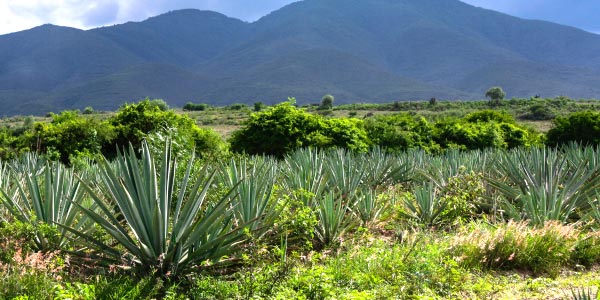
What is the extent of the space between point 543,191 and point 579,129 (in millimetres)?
20532

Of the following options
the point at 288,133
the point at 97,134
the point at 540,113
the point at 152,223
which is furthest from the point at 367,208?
the point at 540,113

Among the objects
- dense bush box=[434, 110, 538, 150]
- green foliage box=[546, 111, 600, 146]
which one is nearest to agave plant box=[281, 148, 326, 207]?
dense bush box=[434, 110, 538, 150]

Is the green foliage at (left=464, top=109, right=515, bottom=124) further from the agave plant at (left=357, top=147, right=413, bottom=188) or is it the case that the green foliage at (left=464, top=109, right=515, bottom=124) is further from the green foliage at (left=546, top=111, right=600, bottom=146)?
the agave plant at (left=357, top=147, right=413, bottom=188)

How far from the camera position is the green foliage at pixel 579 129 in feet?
77.8

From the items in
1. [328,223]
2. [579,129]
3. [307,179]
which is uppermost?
[307,179]

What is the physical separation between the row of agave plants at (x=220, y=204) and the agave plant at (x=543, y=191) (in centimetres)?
2

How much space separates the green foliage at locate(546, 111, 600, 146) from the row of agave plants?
1643 cm

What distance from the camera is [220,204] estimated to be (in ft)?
13.1

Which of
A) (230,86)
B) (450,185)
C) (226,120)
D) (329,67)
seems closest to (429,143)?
(450,185)

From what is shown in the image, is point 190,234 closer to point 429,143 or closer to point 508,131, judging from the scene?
point 429,143

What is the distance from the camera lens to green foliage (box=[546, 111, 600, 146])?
23719 mm

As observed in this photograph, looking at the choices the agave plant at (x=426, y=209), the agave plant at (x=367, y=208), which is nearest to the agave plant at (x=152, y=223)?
the agave plant at (x=367, y=208)

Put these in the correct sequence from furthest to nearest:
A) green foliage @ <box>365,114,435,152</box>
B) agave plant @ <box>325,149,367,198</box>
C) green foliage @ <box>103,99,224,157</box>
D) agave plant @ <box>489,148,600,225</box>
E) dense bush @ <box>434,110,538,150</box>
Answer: dense bush @ <box>434,110,538,150</box> < green foliage @ <box>365,114,435,152</box> < green foliage @ <box>103,99,224,157</box> < agave plant @ <box>325,149,367,198</box> < agave plant @ <box>489,148,600,225</box>

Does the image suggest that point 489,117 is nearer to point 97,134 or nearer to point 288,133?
point 288,133
